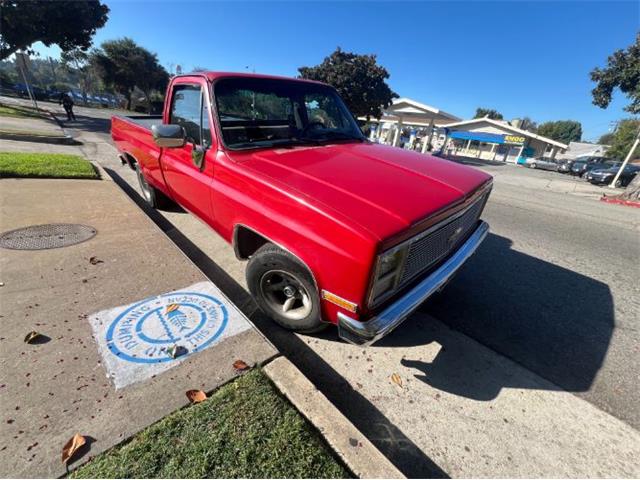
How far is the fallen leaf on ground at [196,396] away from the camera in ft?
6.23

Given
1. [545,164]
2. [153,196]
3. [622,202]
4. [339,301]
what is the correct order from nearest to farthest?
[339,301] → [153,196] → [622,202] → [545,164]

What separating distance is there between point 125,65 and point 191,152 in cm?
5533

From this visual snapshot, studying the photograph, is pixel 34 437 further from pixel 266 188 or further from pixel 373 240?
pixel 373 240

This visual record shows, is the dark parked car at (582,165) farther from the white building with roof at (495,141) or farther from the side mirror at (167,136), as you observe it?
the side mirror at (167,136)

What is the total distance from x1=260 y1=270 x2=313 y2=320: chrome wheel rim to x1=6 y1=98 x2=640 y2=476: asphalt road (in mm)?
295

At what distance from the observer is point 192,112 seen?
3264 millimetres

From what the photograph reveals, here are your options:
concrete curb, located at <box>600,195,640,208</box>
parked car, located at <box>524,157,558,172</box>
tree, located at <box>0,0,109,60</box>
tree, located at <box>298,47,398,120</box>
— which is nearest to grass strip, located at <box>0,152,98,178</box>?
tree, located at <box>0,0,109,60</box>

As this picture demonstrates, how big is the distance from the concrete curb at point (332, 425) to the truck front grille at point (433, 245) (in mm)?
923

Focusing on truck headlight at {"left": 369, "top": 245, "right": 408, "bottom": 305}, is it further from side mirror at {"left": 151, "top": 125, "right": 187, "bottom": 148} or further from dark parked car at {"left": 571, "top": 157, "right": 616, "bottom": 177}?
dark parked car at {"left": 571, "top": 157, "right": 616, "bottom": 177}

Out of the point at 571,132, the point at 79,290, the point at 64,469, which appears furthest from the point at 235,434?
the point at 571,132

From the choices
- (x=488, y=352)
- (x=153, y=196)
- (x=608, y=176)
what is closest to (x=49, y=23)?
(x=153, y=196)

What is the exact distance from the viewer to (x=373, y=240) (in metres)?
1.74

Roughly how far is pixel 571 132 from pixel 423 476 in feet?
375

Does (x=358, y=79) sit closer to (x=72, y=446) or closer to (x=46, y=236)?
(x=46, y=236)
